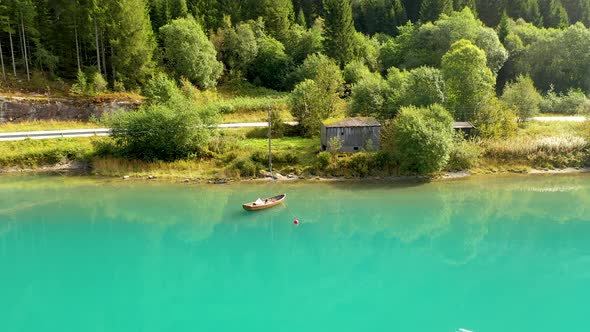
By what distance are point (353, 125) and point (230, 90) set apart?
2225cm

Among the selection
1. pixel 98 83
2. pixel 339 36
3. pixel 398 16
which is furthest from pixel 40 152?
pixel 398 16

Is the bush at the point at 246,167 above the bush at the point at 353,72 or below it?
below

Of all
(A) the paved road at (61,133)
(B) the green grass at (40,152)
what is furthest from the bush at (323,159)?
(B) the green grass at (40,152)

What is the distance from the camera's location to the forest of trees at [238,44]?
4525cm

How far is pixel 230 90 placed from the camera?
53.3 metres

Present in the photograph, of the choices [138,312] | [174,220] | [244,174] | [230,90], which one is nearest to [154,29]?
[230,90]

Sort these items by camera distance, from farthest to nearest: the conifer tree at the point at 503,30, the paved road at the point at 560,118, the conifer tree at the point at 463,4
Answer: the conifer tree at the point at 463,4 < the conifer tree at the point at 503,30 < the paved road at the point at 560,118

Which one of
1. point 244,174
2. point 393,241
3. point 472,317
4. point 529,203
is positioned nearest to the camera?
point 472,317

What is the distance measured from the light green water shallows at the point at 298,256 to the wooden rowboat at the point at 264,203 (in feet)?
1.53

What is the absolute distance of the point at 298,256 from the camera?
2334cm

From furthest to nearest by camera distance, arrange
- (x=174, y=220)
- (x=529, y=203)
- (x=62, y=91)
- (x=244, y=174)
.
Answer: (x=62, y=91) < (x=244, y=174) < (x=529, y=203) < (x=174, y=220)

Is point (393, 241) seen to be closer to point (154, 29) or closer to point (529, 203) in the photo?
point (529, 203)

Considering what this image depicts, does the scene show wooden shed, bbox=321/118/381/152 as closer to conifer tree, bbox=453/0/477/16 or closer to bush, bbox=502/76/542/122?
bush, bbox=502/76/542/122

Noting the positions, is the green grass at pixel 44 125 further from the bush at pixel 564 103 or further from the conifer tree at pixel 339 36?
the bush at pixel 564 103
